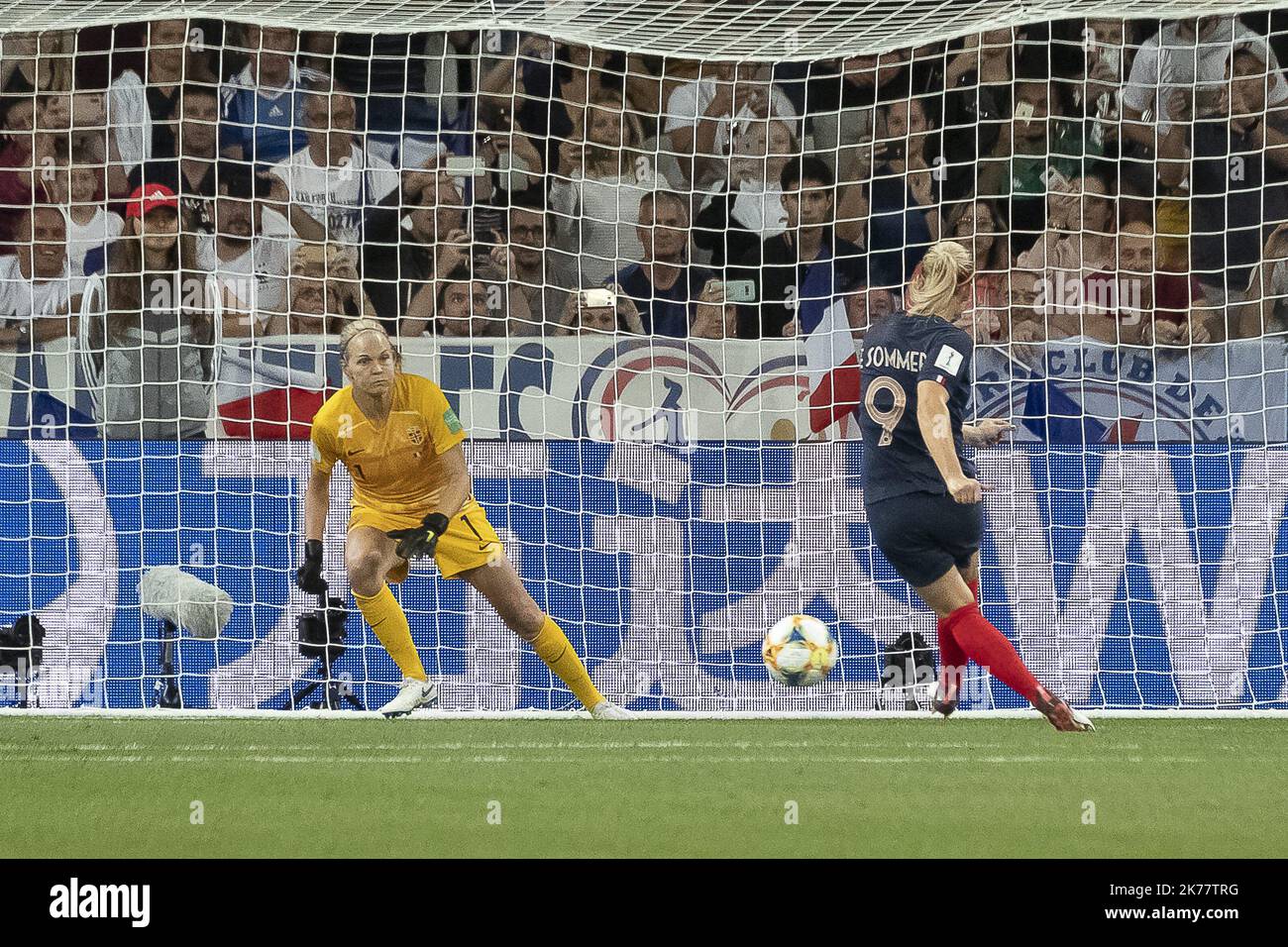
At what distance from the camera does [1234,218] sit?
8.49 metres

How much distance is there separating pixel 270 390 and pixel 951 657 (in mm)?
3250

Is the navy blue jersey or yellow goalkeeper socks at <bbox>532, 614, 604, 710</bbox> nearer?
the navy blue jersey

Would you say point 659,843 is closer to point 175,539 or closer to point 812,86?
point 175,539

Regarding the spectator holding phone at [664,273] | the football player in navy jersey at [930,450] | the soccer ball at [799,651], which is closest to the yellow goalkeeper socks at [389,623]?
the soccer ball at [799,651]

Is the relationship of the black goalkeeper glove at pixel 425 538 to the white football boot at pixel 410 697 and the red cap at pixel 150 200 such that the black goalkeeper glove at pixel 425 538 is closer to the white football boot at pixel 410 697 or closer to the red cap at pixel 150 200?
the white football boot at pixel 410 697

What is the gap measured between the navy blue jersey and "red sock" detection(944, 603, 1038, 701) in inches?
18.9

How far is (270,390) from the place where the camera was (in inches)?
308

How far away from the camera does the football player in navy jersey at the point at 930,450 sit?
641 cm

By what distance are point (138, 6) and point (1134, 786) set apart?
5.04 meters

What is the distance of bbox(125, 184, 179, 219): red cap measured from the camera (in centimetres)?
798

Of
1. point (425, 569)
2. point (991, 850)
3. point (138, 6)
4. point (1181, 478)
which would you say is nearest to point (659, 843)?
point (991, 850)

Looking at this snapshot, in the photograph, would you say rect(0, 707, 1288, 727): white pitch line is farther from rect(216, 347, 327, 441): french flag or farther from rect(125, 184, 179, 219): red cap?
rect(125, 184, 179, 219): red cap

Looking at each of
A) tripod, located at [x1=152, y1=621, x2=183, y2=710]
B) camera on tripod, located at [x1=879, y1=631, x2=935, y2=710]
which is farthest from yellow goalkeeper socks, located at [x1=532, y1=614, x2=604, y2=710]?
tripod, located at [x1=152, y1=621, x2=183, y2=710]

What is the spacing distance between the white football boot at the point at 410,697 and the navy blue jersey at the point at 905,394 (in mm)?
1944
